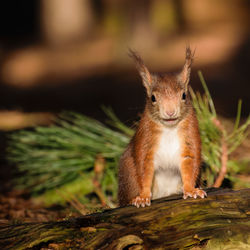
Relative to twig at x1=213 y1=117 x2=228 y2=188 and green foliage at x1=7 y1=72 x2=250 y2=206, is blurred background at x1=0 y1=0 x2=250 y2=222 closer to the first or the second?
green foliage at x1=7 y1=72 x2=250 y2=206

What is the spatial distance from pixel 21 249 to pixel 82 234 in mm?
307

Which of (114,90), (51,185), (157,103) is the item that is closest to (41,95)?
(114,90)

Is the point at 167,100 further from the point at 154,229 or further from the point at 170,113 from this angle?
the point at 154,229

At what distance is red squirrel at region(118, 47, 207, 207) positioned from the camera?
3.22 m

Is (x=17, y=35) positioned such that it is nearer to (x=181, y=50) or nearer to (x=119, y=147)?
(x=181, y=50)

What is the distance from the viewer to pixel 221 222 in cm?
262

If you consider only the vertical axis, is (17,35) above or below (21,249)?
above

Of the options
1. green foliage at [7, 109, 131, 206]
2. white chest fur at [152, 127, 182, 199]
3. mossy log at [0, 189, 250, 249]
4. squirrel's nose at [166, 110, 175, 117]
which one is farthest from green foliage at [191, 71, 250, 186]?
mossy log at [0, 189, 250, 249]

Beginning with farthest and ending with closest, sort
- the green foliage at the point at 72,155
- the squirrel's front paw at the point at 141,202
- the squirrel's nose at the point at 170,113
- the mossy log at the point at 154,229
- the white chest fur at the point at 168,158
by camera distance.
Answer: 1. the green foliage at the point at 72,155
2. the white chest fur at the point at 168,158
3. the squirrel's nose at the point at 170,113
4. the squirrel's front paw at the point at 141,202
5. the mossy log at the point at 154,229

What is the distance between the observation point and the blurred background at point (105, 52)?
1110cm

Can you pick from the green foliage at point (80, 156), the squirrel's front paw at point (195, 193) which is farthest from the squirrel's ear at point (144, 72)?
the green foliage at point (80, 156)

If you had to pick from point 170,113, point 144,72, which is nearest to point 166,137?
point 170,113

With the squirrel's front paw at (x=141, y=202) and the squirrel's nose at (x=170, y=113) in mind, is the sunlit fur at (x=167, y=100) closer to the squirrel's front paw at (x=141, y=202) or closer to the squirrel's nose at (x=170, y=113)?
the squirrel's nose at (x=170, y=113)

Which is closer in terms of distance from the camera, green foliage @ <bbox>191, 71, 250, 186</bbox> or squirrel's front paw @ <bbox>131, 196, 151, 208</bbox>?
squirrel's front paw @ <bbox>131, 196, 151, 208</bbox>
